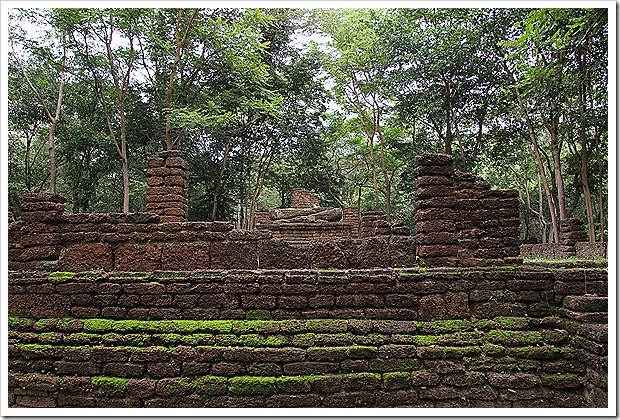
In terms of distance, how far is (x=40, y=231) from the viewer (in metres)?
4.59

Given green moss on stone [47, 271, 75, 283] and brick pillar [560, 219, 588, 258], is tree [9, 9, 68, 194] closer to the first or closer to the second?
green moss on stone [47, 271, 75, 283]

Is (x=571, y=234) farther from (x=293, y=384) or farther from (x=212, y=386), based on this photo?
(x=212, y=386)

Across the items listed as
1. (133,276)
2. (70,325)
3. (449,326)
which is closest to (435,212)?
(449,326)

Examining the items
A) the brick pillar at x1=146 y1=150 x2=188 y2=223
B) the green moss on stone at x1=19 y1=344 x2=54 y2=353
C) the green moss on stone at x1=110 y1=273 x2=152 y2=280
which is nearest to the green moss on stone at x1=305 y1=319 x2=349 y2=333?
the green moss on stone at x1=110 y1=273 x2=152 y2=280

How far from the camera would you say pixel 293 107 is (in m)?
18.9

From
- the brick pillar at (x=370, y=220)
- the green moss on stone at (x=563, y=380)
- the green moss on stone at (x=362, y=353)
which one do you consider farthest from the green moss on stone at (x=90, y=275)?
the brick pillar at (x=370, y=220)

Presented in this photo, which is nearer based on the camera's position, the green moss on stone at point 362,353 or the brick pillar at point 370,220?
the green moss on stone at point 362,353

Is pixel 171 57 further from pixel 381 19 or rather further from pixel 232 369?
pixel 232 369

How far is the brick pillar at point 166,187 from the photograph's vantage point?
7.08 meters

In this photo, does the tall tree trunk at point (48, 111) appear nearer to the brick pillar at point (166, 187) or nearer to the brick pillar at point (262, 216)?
the brick pillar at point (262, 216)

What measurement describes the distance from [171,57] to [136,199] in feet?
23.2

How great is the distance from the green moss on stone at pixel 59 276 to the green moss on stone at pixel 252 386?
218 centimetres

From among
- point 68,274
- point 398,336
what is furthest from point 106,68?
point 398,336

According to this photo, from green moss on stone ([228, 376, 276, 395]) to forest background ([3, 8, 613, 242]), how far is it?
1073 centimetres
